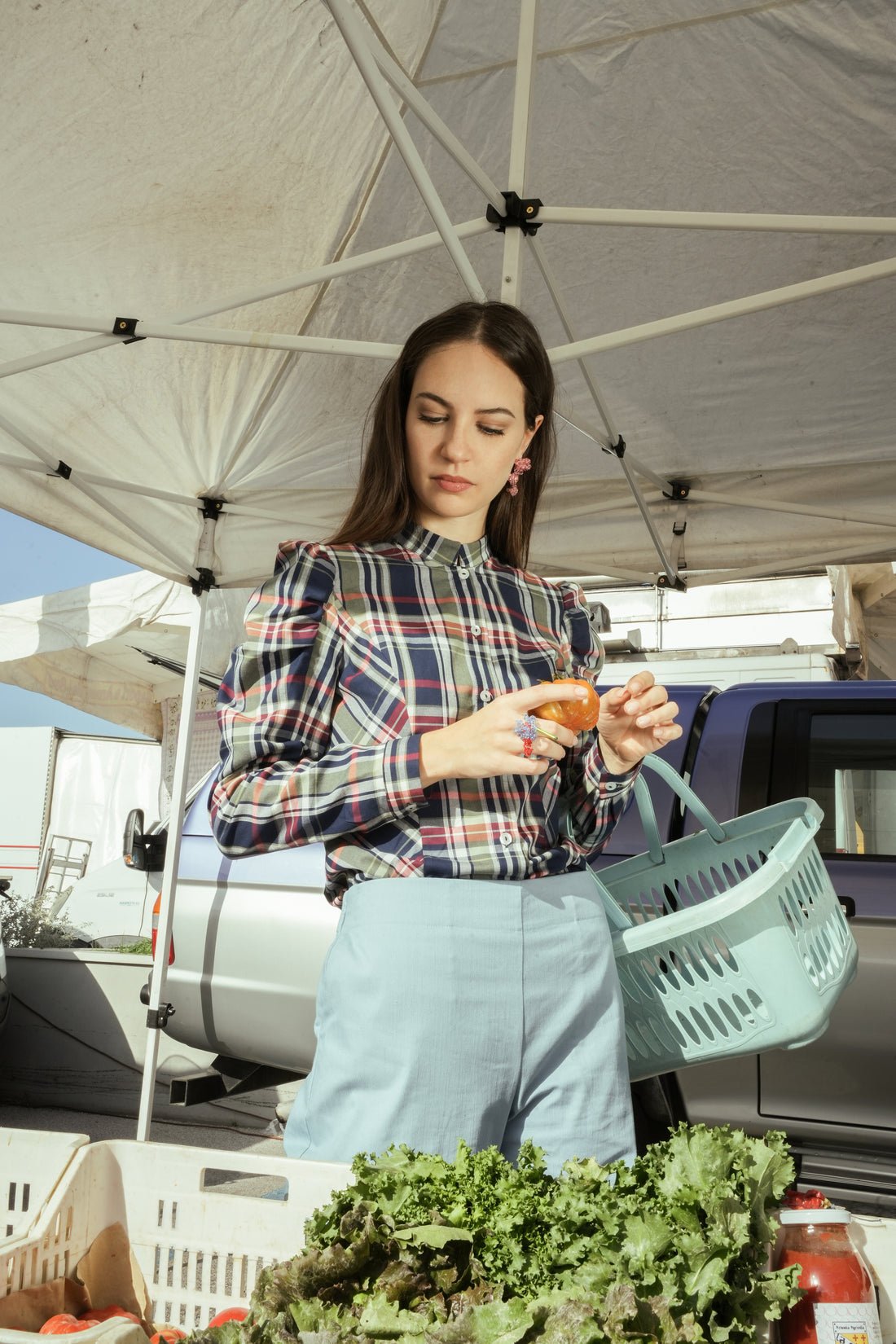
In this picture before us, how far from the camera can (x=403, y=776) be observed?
1305 mm

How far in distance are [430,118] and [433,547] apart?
5.42 ft

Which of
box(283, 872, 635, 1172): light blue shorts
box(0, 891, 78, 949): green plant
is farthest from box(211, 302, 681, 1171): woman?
box(0, 891, 78, 949): green plant

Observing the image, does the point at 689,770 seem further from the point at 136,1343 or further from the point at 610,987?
the point at 136,1343

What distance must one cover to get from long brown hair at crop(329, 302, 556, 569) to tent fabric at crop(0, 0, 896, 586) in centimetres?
142

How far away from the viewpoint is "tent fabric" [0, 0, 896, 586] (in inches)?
108

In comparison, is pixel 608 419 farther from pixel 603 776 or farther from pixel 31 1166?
pixel 31 1166

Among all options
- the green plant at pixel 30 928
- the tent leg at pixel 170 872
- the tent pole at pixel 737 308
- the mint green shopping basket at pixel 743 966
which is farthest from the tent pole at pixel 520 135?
the green plant at pixel 30 928

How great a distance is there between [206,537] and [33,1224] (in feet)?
12.4

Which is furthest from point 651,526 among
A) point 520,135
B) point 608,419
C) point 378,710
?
point 378,710

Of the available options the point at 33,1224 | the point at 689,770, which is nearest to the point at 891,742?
the point at 689,770

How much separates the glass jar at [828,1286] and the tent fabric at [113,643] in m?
6.38

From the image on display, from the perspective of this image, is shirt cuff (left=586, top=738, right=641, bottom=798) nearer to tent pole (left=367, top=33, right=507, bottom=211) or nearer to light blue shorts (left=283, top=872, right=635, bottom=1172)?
light blue shorts (left=283, top=872, right=635, bottom=1172)

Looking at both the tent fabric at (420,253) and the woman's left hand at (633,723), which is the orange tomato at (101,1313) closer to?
the woman's left hand at (633,723)

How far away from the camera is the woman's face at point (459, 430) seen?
5.29 feet
